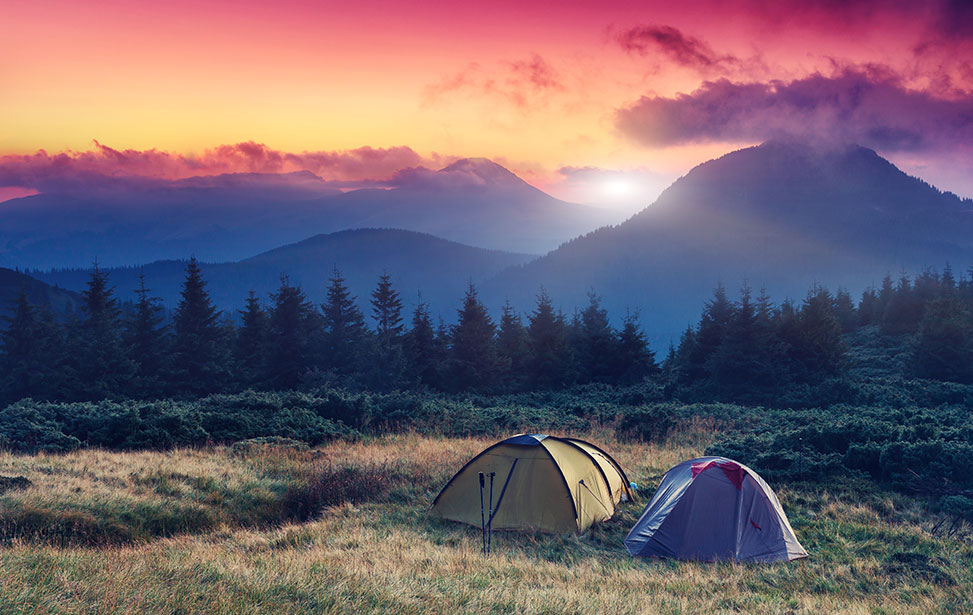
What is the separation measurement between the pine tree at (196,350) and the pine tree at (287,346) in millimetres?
2986

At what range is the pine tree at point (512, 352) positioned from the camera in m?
41.8

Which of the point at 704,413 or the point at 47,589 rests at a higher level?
the point at 47,589

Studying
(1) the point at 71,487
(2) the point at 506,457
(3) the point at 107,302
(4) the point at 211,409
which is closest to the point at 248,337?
(3) the point at 107,302

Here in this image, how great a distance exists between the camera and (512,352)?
145 ft

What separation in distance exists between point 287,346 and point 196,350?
5633 mm

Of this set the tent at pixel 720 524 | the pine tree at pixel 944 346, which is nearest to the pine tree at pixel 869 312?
the pine tree at pixel 944 346

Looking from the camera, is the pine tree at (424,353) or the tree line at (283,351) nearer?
the tree line at (283,351)

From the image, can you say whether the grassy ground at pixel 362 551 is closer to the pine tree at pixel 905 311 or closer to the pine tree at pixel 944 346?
the pine tree at pixel 944 346

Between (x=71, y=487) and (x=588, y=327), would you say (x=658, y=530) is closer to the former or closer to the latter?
(x=71, y=487)

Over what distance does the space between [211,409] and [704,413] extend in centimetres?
2088

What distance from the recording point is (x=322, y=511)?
1374 centimetres

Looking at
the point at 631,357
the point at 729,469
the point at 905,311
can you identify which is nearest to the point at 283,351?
the point at 631,357

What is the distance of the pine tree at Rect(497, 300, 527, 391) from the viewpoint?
1646 inches

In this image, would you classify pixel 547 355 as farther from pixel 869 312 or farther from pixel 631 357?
pixel 869 312
